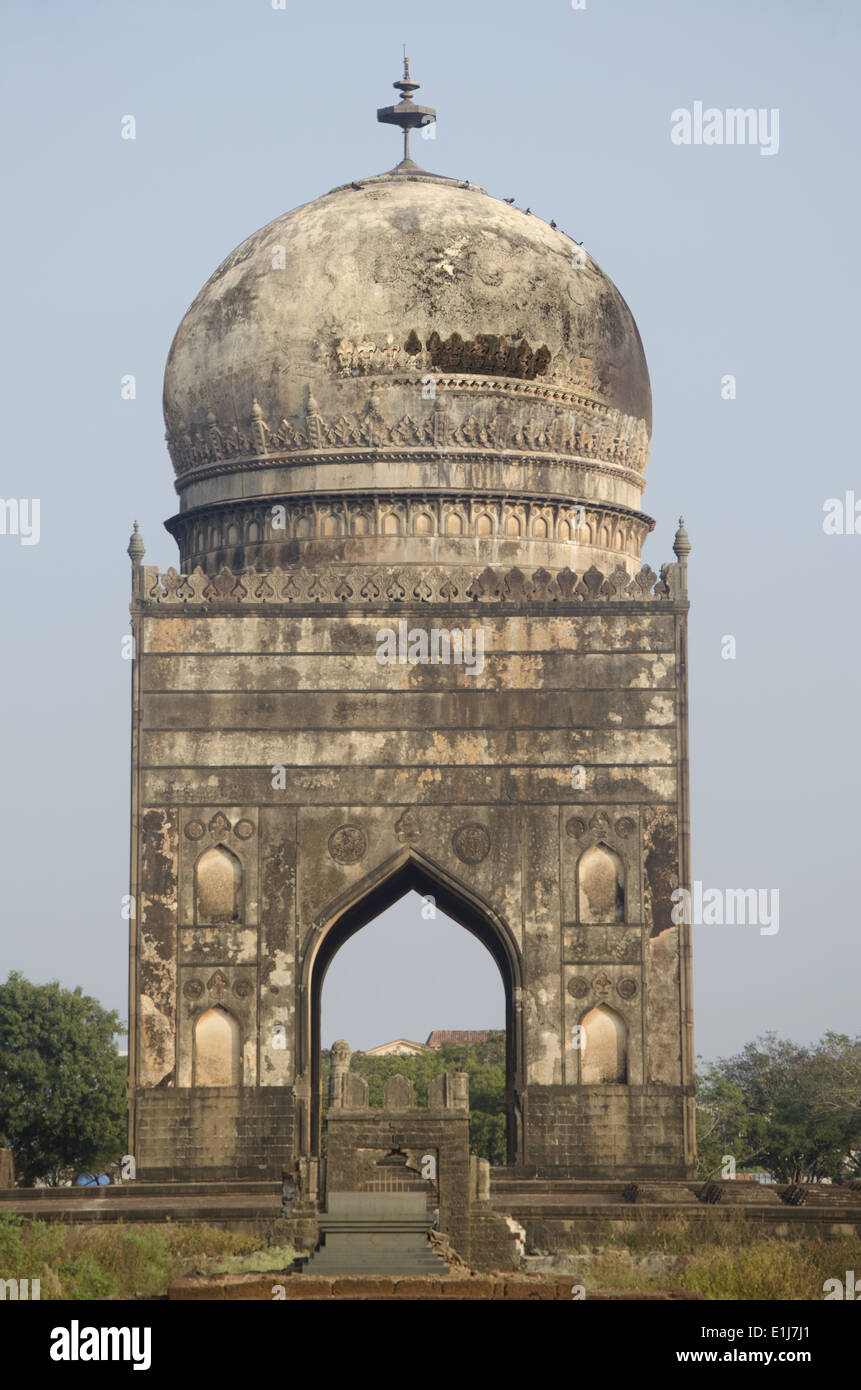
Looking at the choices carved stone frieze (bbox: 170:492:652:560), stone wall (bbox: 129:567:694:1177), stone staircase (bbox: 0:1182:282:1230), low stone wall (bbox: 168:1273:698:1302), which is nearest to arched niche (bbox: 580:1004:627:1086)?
stone wall (bbox: 129:567:694:1177)

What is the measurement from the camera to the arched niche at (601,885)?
2958 centimetres

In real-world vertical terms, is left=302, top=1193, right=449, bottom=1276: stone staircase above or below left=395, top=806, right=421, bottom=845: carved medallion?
below

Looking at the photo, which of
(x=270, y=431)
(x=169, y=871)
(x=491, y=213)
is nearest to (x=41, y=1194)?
(x=169, y=871)

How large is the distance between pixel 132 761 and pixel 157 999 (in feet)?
9.77

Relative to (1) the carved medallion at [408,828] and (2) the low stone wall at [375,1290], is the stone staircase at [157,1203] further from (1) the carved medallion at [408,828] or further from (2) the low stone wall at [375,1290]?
(2) the low stone wall at [375,1290]

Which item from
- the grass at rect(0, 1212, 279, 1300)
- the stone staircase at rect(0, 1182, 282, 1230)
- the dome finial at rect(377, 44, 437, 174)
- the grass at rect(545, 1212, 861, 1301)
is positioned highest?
the dome finial at rect(377, 44, 437, 174)

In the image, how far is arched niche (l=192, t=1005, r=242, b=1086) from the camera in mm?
29125

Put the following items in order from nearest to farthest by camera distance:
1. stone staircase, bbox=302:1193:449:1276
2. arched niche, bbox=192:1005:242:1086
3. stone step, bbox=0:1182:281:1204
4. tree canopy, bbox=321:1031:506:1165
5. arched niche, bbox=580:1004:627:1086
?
stone staircase, bbox=302:1193:449:1276 < stone step, bbox=0:1182:281:1204 < arched niche, bbox=192:1005:242:1086 < arched niche, bbox=580:1004:627:1086 < tree canopy, bbox=321:1031:506:1165

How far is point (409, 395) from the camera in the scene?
1243 inches

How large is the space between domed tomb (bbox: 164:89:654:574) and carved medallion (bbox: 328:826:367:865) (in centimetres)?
376

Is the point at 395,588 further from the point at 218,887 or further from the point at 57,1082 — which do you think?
the point at 57,1082

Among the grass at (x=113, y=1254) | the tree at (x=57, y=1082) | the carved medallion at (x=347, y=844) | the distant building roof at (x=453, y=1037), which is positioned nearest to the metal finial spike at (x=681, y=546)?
the carved medallion at (x=347, y=844)

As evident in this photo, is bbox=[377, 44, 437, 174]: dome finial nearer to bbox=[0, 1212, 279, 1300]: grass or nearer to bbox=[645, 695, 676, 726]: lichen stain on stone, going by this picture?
bbox=[645, 695, 676, 726]: lichen stain on stone

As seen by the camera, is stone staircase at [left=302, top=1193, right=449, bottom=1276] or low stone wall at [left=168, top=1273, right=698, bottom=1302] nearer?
low stone wall at [left=168, top=1273, right=698, bottom=1302]
